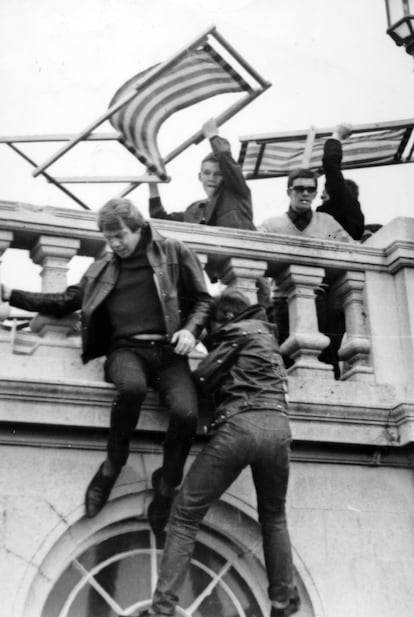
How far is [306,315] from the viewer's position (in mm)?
9602

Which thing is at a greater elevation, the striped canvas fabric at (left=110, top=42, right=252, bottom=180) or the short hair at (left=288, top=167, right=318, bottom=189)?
the striped canvas fabric at (left=110, top=42, right=252, bottom=180)

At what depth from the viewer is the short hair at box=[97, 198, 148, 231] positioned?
848 centimetres

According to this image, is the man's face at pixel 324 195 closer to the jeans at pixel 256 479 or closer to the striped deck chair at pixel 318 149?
the striped deck chair at pixel 318 149

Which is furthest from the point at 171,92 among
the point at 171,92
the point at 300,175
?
the point at 300,175

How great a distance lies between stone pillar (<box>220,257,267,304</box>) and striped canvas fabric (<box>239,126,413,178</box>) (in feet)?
13.5

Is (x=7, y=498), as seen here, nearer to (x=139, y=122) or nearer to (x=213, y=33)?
(x=139, y=122)

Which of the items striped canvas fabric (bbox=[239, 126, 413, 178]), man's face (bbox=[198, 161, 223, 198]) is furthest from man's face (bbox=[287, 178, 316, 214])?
striped canvas fabric (bbox=[239, 126, 413, 178])

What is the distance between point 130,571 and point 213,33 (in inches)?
211

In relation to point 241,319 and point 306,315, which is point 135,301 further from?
point 306,315

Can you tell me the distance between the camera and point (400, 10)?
11758 millimetres

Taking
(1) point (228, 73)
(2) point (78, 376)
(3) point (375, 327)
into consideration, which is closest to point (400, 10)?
(1) point (228, 73)

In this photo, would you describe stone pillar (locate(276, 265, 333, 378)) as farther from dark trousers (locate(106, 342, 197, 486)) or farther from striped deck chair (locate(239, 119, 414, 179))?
striped deck chair (locate(239, 119, 414, 179))

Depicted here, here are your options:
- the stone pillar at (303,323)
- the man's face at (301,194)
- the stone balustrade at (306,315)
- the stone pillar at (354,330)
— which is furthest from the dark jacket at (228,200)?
the stone pillar at (354,330)

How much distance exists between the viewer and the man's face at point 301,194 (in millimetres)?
10570
